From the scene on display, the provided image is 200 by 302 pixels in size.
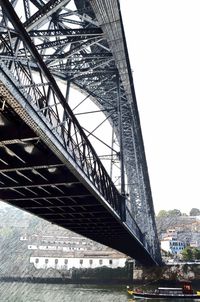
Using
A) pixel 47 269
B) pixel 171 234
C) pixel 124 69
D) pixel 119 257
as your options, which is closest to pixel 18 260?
pixel 47 269

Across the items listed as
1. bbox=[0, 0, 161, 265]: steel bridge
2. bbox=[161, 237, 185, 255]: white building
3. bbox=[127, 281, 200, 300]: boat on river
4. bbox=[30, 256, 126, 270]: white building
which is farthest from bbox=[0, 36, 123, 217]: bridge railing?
bbox=[161, 237, 185, 255]: white building

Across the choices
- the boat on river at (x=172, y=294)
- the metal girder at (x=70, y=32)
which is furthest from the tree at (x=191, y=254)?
the metal girder at (x=70, y=32)

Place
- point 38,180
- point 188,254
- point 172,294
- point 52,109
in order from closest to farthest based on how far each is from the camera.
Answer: point 52,109, point 38,180, point 172,294, point 188,254

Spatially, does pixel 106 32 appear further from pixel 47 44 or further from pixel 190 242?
pixel 190 242

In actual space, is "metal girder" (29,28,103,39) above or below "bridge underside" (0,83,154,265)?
above

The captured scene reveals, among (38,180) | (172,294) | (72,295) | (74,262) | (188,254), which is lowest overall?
(72,295)

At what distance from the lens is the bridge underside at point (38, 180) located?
35.2ft

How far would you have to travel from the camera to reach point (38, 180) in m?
16.8

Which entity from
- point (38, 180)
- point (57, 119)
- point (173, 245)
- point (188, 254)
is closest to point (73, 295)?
point (188, 254)

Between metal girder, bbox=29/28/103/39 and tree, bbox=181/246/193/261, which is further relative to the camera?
tree, bbox=181/246/193/261

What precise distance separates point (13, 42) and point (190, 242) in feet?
439

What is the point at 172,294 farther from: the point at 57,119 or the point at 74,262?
the point at 74,262

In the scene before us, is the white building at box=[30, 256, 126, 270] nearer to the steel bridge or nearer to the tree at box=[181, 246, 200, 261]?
the tree at box=[181, 246, 200, 261]

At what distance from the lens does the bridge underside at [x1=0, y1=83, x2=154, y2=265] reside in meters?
10.7
